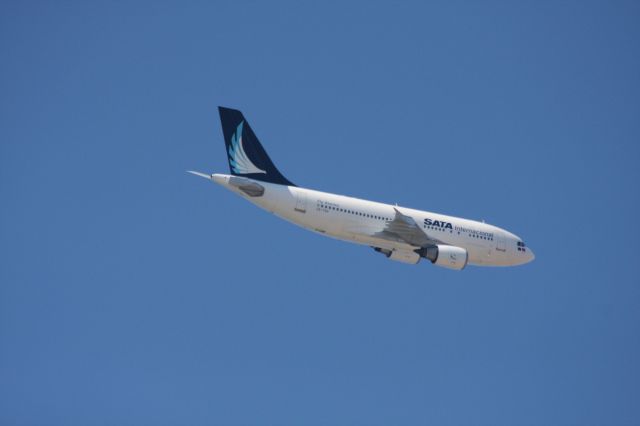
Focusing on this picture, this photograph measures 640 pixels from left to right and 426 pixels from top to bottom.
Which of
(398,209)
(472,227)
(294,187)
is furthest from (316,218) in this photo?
(472,227)

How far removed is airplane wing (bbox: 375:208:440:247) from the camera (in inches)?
1971

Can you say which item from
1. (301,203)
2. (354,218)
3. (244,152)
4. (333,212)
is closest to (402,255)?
(354,218)

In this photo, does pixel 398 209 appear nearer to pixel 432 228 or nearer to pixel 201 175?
pixel 432 228

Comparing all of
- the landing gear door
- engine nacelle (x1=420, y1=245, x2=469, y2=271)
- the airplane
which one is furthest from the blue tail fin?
engine nacelle (x1=420, y1=245, x2=469, y2=271)

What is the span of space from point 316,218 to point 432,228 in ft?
28.7

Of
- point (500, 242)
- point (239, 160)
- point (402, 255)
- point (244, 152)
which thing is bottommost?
point (402, 255)

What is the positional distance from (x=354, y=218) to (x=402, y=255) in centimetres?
573

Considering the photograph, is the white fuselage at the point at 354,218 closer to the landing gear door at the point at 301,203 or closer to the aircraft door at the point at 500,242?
the landing gear door at the point at 301,203

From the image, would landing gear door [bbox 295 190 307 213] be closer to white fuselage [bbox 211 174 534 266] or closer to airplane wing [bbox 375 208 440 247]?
white fuselage [bbox 211 174 534 266]

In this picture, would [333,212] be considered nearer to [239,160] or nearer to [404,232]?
[404,232]

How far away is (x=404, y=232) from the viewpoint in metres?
50.8

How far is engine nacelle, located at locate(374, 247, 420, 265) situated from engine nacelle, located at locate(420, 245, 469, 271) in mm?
1863

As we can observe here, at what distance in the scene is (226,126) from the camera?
50.1 meters

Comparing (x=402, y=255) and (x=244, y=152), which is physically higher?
(x=244, y=152)
